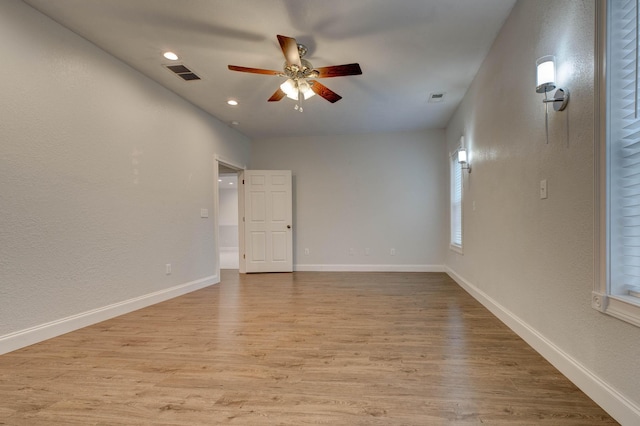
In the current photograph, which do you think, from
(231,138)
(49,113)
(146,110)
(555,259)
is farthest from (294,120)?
(555,259)

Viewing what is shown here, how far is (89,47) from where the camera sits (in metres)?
2.86

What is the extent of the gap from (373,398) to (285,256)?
431cm

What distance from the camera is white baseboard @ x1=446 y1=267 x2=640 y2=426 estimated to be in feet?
4.48

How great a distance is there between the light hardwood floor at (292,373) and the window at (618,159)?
0.66m

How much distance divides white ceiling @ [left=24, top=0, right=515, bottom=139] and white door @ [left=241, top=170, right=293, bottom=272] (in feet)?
6.06

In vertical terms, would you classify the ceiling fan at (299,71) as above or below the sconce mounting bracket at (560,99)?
above

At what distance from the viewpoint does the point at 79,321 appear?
2.72 metres

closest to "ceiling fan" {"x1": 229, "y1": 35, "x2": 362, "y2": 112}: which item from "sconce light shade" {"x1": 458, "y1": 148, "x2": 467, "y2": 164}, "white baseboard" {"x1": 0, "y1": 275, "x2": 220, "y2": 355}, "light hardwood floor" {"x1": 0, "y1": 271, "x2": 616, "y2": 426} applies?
"sconce light shade" {"x1": 458, "y1": 148, "x2": 467, "y2": 164}

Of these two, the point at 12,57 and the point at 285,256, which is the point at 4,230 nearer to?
the point at 12,57

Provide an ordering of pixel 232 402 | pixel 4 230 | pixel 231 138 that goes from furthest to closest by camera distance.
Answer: pixel 231 138, pixel 4 230, pixel 232 402

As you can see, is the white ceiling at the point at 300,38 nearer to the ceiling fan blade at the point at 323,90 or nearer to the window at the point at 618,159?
the ceiling fan blade at the point at 323,90

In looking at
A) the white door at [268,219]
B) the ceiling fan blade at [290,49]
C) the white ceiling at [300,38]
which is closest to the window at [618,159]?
the white ceiling at [300,38]

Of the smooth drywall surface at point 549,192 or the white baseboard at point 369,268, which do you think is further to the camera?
the white baseboard at point 369,268

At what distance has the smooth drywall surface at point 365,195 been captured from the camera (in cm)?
572
